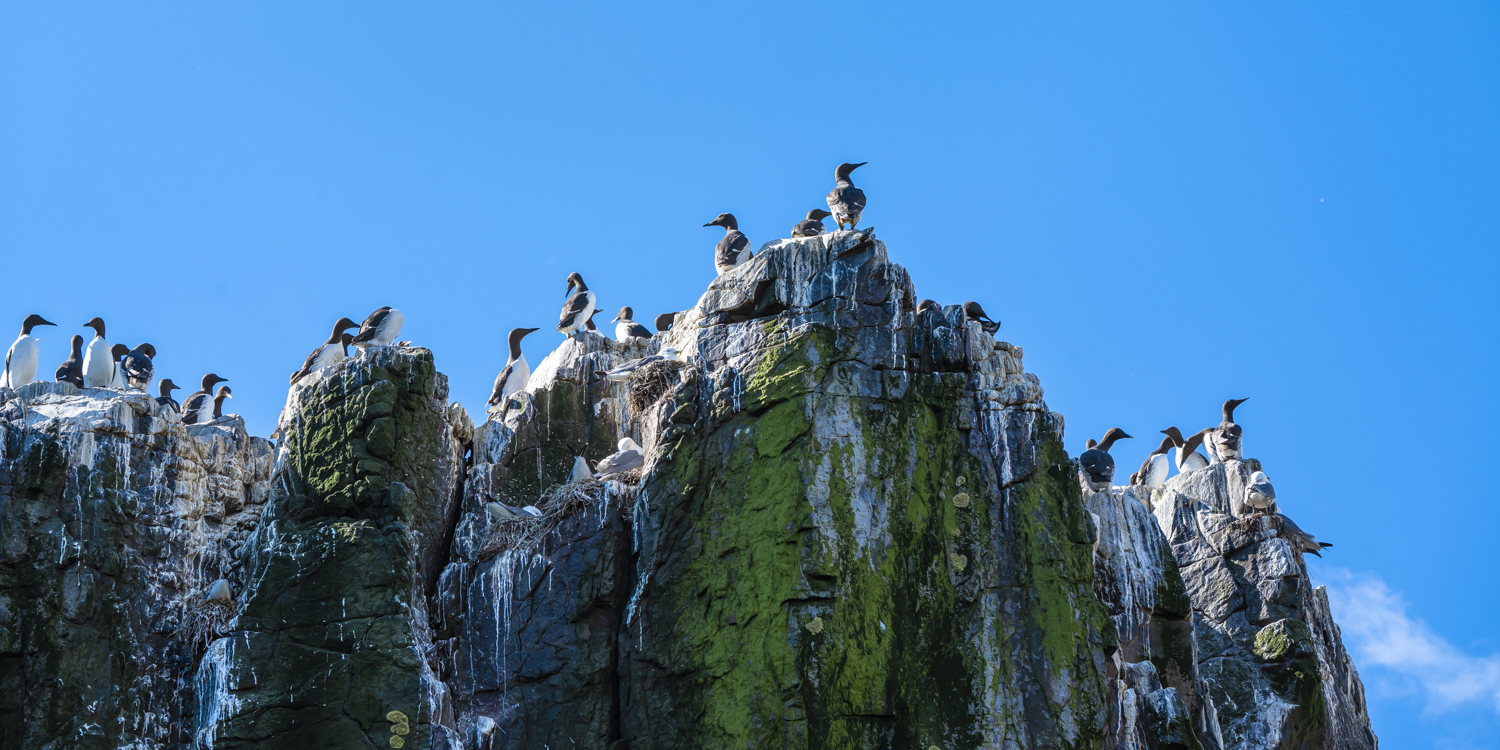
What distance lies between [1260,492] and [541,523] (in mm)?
11766

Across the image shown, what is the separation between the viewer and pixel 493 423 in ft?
72.1

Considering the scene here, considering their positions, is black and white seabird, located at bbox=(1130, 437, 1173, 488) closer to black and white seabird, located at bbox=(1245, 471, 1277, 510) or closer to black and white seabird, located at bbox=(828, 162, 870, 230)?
black and white seabird, located at bbox=(1245, 471, 1277, 510)

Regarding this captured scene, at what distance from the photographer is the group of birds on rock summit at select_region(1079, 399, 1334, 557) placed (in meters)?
25.7

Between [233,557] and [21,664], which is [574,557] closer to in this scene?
[233,557]

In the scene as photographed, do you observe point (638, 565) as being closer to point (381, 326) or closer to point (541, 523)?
point (541, 523)

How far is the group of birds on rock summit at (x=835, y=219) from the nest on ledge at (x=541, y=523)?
4122 millimetres

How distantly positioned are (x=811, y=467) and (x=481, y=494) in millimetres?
4401

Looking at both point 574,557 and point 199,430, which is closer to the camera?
point 574,557

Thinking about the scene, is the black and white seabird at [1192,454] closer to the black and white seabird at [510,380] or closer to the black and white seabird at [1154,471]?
the black and white seabird at [1154,471]

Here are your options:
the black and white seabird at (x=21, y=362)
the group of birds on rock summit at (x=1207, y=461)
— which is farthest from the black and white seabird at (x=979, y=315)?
the black and white seabird at (x=21, y=362)

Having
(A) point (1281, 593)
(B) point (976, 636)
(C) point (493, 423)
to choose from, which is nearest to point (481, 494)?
(C) point (493, 423)

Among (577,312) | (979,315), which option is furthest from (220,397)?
(979,315)

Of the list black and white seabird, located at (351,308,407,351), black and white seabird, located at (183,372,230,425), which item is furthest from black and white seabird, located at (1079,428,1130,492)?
black and white seabird, located at (183,372,230,425)

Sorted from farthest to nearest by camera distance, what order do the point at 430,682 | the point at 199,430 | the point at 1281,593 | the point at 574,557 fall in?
1. the point at 1281,593
2. the point at 199,430
3. the point at 574,557
4. the point at 430,682
